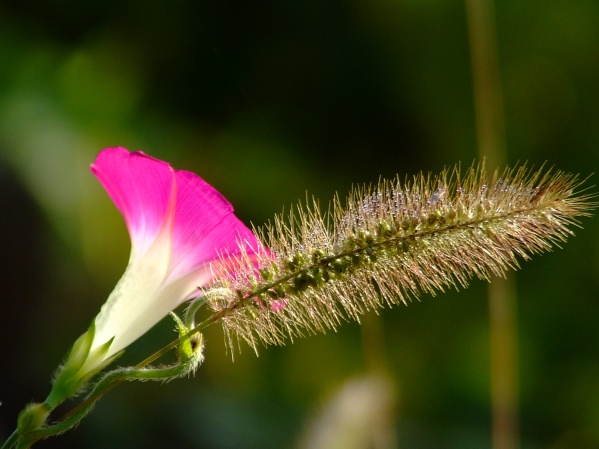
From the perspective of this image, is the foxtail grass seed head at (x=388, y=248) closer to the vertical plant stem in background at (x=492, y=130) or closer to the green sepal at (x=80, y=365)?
the green sepal at (x=80, y=365)

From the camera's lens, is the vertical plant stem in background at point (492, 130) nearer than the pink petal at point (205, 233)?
No

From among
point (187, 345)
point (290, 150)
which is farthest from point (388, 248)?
point (290, 150)

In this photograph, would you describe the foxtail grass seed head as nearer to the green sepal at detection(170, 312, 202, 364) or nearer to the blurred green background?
the green sepal at detection(170, 312, 202, 364)

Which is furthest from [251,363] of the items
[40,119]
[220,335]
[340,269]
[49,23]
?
[340,269]

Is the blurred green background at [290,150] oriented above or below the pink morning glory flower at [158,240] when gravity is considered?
above

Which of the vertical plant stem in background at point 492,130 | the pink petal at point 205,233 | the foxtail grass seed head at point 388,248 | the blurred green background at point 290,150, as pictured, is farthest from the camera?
the blurred green background at point 290,150

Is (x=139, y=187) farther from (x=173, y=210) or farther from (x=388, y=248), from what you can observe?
(x=388, y=248)

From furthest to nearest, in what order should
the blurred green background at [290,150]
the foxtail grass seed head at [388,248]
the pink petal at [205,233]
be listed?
1. the blurred green background at [290,150]
2. the pink petal at [205,233]
3. the foxtail grass seed head at [388,248]

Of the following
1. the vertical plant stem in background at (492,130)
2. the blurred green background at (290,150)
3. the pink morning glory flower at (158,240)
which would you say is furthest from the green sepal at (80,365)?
the blurred green background at (290,150)

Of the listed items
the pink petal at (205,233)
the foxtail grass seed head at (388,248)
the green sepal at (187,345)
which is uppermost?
the pink petal at (205,233)
